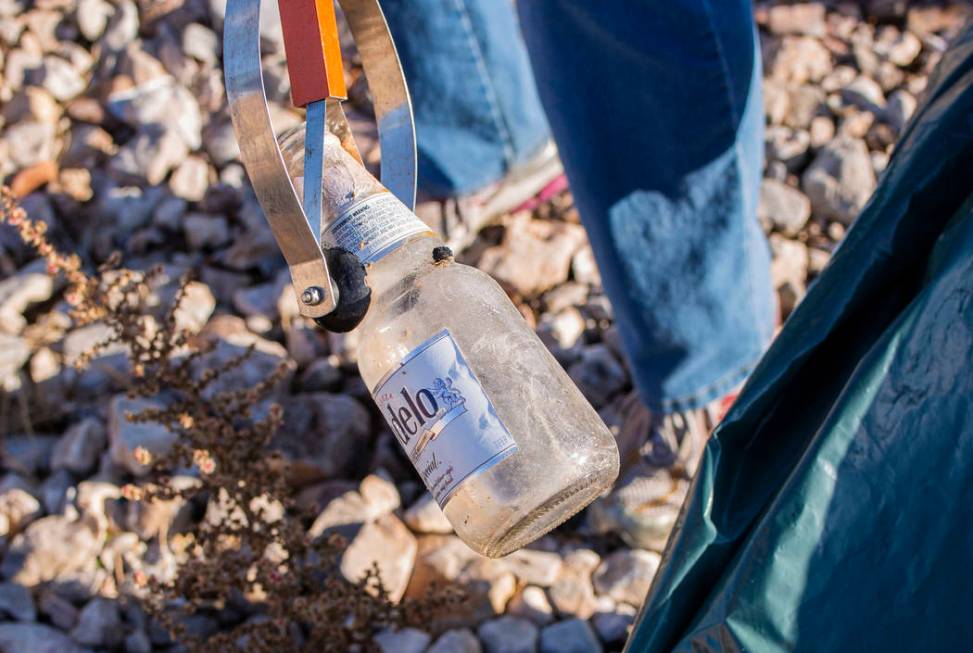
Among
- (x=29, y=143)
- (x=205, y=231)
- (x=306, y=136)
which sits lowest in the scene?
(x=205, y=231)

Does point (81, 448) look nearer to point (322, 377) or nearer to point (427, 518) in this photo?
point (322, 377)

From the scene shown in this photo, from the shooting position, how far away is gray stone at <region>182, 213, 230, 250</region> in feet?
7.67

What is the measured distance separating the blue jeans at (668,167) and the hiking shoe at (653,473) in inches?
2.0

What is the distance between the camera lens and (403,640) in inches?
60.5

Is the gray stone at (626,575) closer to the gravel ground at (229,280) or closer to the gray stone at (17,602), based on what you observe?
the gravel ground at (229,280)

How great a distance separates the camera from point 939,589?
99 centimetres

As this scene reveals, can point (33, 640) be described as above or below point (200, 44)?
below

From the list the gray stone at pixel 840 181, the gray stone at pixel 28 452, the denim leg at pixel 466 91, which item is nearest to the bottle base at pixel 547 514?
the gray stone at pixel 28 452

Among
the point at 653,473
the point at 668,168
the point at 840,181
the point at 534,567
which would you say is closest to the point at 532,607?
the point at 534,567

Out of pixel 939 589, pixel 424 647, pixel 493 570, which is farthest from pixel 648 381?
pixel 939 589

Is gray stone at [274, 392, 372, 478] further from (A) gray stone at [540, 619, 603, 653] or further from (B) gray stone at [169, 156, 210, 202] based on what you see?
(B) gray stone at [169, 156, 210, 202]

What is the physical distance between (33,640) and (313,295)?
3.12 ft

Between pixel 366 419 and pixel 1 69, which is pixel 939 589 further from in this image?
pixel 1 69

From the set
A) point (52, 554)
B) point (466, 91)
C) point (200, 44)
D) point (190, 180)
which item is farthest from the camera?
point (200, 44)
